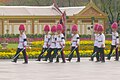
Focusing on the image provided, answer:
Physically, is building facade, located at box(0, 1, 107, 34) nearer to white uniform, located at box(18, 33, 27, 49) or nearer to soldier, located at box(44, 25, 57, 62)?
soldier, located at box(44, 25, 57, 62)

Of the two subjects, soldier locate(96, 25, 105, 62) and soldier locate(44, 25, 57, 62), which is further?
soldier locate(44, 25, 57, 62)

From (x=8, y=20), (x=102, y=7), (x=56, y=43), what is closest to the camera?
(x=56, y=43)

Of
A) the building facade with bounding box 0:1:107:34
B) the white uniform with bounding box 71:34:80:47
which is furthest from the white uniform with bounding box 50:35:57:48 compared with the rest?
the building facade with bounding box 0:1:107:34

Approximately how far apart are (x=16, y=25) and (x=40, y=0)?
16908 mm

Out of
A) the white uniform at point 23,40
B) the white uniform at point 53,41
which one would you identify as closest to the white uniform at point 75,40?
the white uniform at point 53,41

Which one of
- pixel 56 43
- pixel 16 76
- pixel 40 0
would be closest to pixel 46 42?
pixel 56 43

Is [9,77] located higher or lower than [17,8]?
lower

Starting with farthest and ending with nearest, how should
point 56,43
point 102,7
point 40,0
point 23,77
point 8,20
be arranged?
point 40,0
point 102,7
point 8,20
point 56,43
point 23,77

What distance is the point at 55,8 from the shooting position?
63.9 meters

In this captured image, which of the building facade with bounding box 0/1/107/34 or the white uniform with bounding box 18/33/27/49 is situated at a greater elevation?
the building facade with bounding box 0/1/107/34

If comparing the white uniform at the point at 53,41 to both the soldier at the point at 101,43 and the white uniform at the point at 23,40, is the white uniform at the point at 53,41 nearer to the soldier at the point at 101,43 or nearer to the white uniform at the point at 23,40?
the white uniform at the point at 23,40

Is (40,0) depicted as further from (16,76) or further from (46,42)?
(16,76)

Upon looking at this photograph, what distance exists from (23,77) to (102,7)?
54.3m

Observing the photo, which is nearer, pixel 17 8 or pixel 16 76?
pixel 16 76
